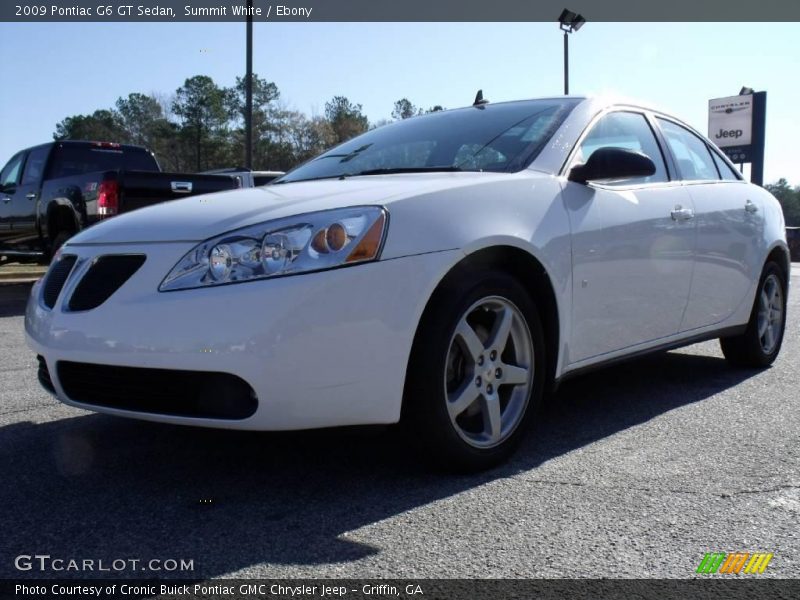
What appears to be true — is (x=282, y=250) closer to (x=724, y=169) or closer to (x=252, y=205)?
(x=252, y=205)

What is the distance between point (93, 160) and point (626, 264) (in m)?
9.61

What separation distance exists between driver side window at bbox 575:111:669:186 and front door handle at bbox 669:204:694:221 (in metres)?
0.19

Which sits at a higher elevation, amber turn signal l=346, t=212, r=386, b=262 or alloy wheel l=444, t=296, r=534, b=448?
amber turn signal l=346, t=212, r=386, b=262

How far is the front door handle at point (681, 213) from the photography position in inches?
167

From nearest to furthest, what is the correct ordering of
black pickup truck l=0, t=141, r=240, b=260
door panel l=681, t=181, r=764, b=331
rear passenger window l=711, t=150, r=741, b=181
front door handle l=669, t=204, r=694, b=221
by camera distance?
1. front door handle l=669, t=204, r=694, b=221
2. door panel l=681, t=181, r=764, b=331
3. rear passenger window l=711, t=150, r=741, b=181
4. black pickup truck l=0, t=141, r=240, b=260

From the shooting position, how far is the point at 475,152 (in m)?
3.87

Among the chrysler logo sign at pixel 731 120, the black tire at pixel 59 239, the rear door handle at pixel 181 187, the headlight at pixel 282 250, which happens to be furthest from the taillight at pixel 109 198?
the chrysler logo sign at pixel 731 120

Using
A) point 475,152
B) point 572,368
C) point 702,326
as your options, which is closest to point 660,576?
point 572,368

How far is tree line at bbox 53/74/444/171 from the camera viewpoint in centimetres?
6397

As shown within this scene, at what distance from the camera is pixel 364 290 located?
276 centimetres

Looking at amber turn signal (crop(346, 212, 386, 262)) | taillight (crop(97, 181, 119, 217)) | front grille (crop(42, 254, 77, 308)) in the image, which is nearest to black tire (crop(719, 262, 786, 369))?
amber turn signal (crop(346, 212, 386, 262))

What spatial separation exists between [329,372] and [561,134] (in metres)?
1.82

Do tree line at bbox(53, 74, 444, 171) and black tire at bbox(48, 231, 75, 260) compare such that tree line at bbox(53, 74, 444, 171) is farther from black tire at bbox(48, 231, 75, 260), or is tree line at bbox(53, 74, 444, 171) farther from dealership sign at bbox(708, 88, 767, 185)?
black tire at bbox(48, 231, 75, 260)

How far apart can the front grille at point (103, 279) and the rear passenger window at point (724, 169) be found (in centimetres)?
377
